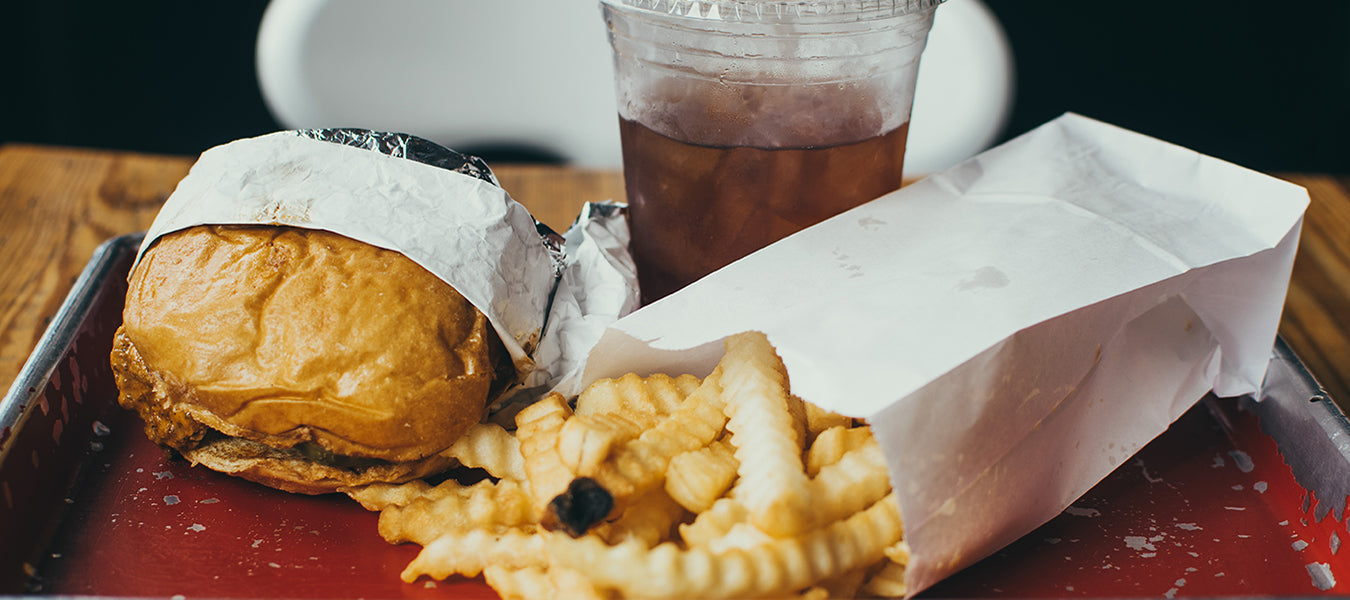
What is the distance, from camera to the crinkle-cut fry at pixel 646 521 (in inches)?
32.5

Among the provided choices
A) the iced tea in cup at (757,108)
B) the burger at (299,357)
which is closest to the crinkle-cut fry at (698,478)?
the burger at (299,357)

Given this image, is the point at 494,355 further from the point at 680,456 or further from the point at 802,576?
the point at 802,576

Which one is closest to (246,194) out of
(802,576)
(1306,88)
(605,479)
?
(605,479)

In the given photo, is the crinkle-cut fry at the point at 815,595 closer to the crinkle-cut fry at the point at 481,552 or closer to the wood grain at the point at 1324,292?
the crinkle-cut fry at the point at 481,552

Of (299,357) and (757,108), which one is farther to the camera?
(757,108)

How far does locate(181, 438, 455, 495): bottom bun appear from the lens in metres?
0.95

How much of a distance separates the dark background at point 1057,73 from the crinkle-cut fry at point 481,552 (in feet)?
8.19

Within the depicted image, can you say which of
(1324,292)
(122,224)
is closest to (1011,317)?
(1324,292)

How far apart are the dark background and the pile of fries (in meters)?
2.42

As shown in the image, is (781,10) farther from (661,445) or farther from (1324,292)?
(1324,292)

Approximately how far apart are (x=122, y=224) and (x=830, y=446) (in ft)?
4.33

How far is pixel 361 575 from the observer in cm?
91

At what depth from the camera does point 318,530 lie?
968mm

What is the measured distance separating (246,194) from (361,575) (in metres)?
0.38
